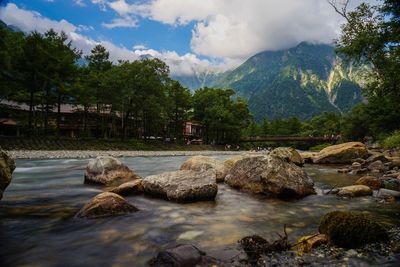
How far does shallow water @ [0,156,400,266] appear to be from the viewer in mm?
4883

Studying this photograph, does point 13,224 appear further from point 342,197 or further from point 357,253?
point 342,197

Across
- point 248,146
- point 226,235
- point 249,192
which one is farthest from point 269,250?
point 248,146

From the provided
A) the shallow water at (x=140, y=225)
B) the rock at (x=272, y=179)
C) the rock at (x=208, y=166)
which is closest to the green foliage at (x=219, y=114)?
the rock at (x=208, y=166)

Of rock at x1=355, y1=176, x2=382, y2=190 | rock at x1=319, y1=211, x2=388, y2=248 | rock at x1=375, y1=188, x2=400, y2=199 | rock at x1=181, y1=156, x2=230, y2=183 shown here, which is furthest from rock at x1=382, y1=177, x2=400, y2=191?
rock at x1=319, y1=211, x2=388, y2=248

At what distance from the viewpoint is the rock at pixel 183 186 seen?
29.0 feet

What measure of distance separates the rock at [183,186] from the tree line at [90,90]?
29.0m

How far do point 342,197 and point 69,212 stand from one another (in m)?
7.94

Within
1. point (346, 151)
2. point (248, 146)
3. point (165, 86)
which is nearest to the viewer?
point (346, 151)

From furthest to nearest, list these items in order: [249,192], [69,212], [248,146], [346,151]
A: [248,146] < [346,151] < [249,192] < [69,212]

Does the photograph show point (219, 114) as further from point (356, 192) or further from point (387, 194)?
point (387, 194)

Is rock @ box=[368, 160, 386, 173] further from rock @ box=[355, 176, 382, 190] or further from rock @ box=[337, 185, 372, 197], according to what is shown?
rock @ box=[337, 185, 372, 197]

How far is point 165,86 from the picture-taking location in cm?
5534

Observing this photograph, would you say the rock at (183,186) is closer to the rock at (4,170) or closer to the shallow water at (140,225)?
the shallow water at (140,225)

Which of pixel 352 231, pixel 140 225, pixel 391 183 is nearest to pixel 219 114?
pixel 391 183
